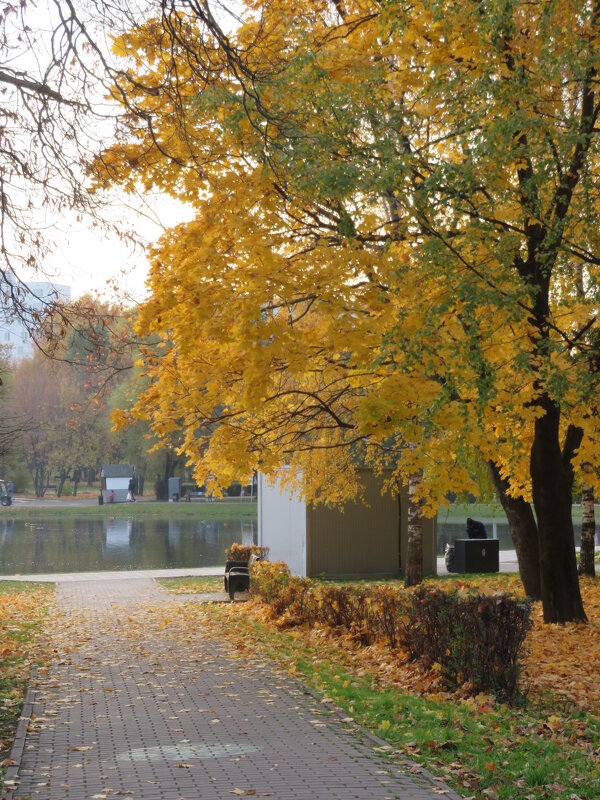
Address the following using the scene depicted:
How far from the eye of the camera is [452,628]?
29.2 feet

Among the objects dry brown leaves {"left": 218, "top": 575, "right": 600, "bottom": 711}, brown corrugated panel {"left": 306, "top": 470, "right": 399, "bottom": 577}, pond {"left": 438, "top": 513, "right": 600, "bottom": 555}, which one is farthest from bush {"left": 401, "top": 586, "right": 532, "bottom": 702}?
pond {"left": 438, "top": 513, "right": 600, "bottom": 555}

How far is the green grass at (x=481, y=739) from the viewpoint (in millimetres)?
5773

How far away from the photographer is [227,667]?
10.3 m

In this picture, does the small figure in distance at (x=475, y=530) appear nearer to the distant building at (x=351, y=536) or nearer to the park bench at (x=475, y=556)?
the park bench at (x=475, y=556)

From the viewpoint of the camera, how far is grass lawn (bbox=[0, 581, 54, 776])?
7.72 m

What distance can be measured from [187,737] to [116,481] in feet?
230

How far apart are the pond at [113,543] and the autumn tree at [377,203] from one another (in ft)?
61.6

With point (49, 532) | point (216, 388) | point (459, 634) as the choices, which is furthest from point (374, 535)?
point (49, 532)

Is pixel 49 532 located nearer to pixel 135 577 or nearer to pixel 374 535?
pixel 135 577

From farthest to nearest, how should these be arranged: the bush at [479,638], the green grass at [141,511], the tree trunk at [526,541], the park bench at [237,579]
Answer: the green grass at [141,511] → the park bench at [237,579] → the tree trunk at [526,541] → the bush at [479,638]

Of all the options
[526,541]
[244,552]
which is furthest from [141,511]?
[526,541]

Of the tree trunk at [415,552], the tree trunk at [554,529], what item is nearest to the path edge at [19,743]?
the tree trunk at [554,529]

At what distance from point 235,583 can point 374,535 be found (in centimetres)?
631

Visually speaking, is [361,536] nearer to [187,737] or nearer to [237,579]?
[237,579]
